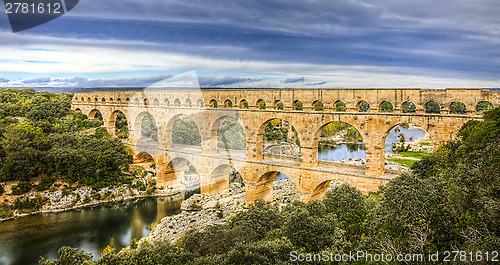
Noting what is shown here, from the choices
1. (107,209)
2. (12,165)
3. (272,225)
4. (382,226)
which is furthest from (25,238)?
(382,226)

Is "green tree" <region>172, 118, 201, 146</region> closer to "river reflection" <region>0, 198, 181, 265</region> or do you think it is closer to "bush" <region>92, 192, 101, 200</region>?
"river reflection" <region>0, 198, 181, 265</region>

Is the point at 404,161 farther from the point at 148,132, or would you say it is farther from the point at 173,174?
the point at 148,132

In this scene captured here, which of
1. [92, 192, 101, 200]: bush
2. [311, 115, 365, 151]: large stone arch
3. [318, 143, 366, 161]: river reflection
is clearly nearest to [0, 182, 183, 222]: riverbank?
[92, 192, 101, 200]: bush

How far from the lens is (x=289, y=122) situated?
1958 centimetres

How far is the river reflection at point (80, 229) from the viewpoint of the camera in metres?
17.1

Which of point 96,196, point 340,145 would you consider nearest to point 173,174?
point 96,196

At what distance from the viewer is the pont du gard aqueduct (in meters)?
16.3

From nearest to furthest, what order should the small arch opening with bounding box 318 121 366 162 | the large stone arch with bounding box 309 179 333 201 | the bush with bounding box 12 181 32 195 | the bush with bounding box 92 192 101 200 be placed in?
the large stone arch with bounding box 309 179 333 201, the bush with bounding box 12 181 32 195, the bush with bounding box 92 192 101 200, the small arch opening with bounding box 318 121 366 162

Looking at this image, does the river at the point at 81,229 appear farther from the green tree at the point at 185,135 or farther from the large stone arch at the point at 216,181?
the green tree at the point at 185,135

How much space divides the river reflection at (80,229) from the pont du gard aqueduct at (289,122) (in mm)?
4029

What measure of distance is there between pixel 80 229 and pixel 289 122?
13.9m

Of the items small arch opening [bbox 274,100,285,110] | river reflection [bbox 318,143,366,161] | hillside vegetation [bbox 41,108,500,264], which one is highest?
small arch opening [bbox 274,100,285,110]

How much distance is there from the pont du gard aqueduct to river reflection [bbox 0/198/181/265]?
403 cm

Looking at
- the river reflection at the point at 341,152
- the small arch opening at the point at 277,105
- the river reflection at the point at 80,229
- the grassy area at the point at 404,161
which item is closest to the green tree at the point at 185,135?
the river reflection at the point at 80,229
